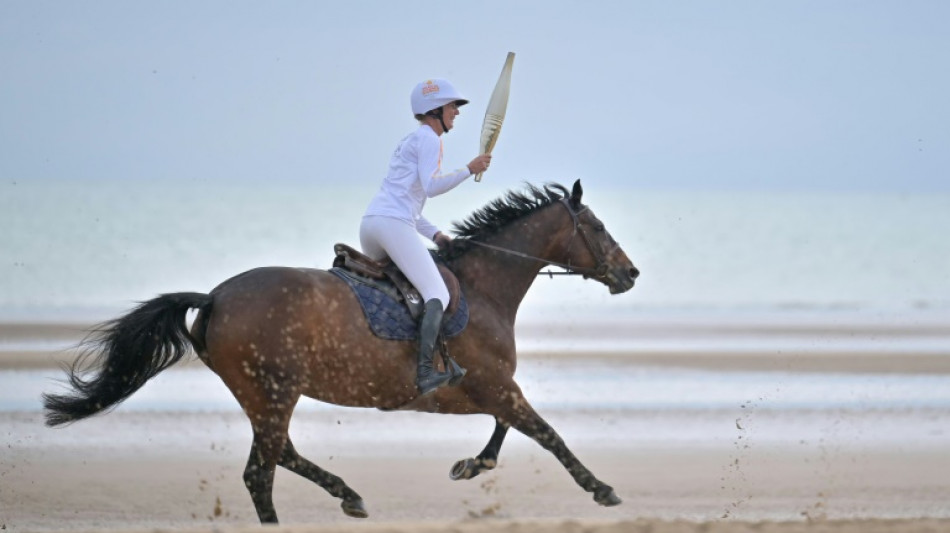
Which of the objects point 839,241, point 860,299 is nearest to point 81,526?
point 860,299

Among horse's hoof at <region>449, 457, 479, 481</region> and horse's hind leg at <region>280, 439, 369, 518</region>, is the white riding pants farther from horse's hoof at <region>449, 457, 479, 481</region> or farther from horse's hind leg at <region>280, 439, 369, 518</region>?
horse's hind leg at <region>280, 439, 369, 518</region>

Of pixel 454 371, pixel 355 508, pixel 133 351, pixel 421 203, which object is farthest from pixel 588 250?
pixel 133 351

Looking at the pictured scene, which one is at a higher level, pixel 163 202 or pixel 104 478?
pixel 163 202

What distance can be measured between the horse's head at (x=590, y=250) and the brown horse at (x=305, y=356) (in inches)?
14.5

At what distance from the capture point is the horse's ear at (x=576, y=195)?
980 cm

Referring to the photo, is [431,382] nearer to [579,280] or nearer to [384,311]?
[384,311]

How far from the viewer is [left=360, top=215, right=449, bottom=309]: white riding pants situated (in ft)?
30.0

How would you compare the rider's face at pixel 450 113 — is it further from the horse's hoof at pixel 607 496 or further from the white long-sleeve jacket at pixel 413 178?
the horse's hoof at pixel 607 496

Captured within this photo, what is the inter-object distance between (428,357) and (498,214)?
134cm

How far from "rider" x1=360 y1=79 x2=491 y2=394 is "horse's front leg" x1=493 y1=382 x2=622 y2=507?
455 millimetres

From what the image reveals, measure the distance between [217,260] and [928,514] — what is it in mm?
37396

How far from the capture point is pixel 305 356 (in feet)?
28.8

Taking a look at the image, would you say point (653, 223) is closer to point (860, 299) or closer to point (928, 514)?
point (860, 299)

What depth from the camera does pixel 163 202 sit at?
96312 millimetres
